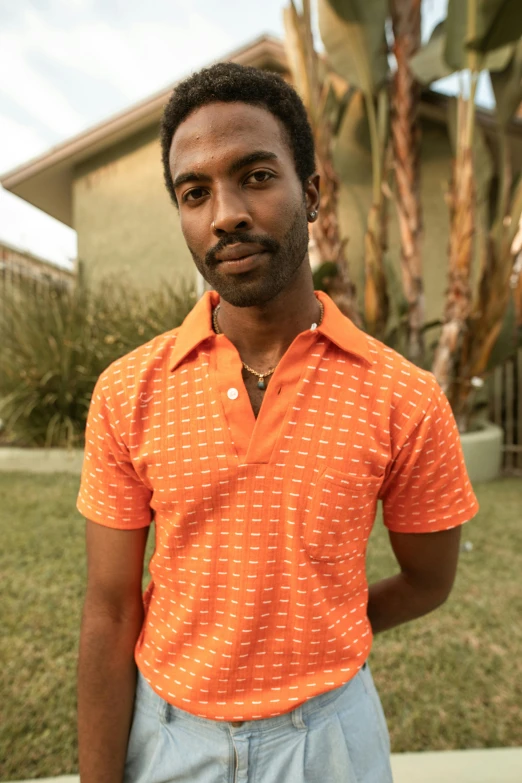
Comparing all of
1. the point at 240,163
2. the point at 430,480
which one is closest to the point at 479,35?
the point at 240,163

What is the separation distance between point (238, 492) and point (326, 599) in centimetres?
29

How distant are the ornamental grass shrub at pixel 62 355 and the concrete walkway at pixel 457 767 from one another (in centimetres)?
486

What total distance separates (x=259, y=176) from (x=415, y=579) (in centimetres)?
98

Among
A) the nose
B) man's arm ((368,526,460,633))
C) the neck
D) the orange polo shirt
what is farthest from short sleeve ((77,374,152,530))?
man's arm ((368,526,460,633))

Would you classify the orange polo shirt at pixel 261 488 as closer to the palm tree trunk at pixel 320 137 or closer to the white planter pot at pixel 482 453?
the palm tree trunk at pixel 320 137

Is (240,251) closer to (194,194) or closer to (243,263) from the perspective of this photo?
(243,263)

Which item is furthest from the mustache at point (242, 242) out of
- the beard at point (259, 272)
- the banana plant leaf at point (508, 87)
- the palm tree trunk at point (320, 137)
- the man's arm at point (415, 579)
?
the banana plant leaf at point (508, 87)

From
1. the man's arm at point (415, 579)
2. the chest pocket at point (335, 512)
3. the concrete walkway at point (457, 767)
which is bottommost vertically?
the concrete walkway at point (457, 767)

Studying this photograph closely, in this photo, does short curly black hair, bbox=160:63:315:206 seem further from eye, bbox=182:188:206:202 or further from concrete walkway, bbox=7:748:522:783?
concrete walkway, bbox=7:748:522:783

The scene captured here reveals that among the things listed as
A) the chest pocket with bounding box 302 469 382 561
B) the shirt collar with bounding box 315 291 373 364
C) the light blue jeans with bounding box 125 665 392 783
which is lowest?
the light blue jeans with bounding box 125 665 392 783

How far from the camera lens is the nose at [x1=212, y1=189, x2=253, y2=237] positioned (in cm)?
110

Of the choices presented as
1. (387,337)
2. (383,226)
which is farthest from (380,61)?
(387,337)

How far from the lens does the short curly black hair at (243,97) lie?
46.0 inches

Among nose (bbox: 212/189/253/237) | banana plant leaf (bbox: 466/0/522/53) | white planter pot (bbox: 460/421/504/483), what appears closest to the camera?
nose (bbox: 212/189/253/237)
